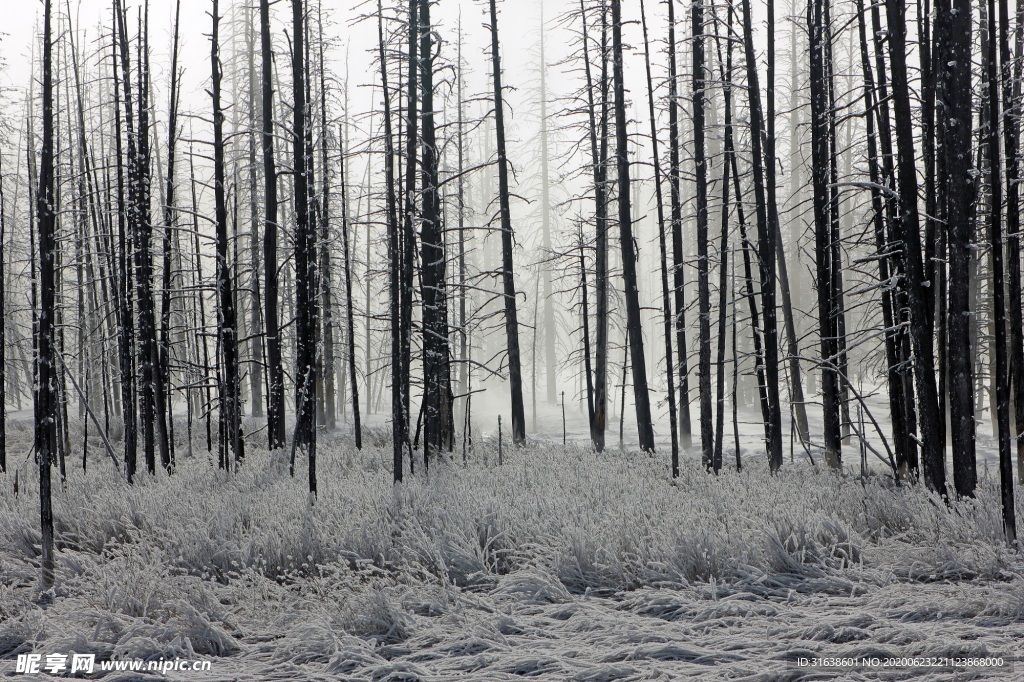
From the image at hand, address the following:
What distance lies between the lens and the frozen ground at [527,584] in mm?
3549

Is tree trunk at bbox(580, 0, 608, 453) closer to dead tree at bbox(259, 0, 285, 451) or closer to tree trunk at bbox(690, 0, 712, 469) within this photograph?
tree trunk at bbox(690, 0, 712, 469)

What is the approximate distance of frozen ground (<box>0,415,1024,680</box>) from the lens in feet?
11.6

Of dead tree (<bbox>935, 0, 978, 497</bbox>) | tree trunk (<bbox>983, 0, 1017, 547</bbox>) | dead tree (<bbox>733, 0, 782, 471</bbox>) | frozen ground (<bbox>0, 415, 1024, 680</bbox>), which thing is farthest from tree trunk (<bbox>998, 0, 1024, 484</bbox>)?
dead tree (<bbox>733, 0, 782, 471</bbox>)

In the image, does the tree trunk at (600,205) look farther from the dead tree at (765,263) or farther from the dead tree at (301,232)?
the dead tree at (301,232)

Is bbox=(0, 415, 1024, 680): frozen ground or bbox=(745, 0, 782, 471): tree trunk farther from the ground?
bbox=(745, 0, 782, 471): tree trunk

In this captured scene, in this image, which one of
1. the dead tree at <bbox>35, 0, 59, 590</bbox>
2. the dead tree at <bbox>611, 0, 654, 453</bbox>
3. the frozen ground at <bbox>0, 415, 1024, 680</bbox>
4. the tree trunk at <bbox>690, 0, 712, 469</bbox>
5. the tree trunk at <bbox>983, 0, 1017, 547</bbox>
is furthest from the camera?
the dead tree at <bbox>611, 0, 654, 453</bbox>

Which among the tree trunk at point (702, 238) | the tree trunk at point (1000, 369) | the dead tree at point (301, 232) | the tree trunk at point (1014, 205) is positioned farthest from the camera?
the tree trunk at point (702, 238)

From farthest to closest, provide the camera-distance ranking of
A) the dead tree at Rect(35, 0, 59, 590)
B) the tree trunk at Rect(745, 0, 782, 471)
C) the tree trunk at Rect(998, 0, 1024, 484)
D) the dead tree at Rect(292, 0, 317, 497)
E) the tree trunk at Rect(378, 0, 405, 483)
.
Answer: the tree trunk at Rect(745, 0, 782, 471), the tree trunk at Rect(378, 0, 405, 483), the dead tree at Rect(292, 0, 317, 497), the tree trunk at Rect(998, 0, 1024, 484), the dead tree at Rect(35, 0, 59, 590)

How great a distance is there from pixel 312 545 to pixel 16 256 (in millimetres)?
31703

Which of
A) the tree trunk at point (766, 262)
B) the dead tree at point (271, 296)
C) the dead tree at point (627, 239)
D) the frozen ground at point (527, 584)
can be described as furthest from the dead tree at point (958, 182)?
the dead tree at point (271, 296)

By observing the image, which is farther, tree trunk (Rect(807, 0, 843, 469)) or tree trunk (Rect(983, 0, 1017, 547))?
tree trunk (Rect(807, 0, 843, 469))

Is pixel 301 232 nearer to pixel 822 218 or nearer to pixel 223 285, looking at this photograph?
pixel 223 285

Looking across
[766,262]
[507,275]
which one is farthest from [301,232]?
[766,262]

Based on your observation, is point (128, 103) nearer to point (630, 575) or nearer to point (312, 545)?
point (312, 545)
